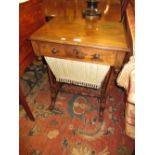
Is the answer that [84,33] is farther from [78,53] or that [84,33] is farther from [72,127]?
[72,127]

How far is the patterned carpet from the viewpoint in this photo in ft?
4.13

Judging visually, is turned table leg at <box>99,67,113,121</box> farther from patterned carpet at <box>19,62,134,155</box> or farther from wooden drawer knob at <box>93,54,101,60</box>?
wooden drawer knob at <box>93,54,101,60</box>

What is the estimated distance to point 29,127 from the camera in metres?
1.41

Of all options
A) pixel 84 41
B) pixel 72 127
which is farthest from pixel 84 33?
pixel 72 127

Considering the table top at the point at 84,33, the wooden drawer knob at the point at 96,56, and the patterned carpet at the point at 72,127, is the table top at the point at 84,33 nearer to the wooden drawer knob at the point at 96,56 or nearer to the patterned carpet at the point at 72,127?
the wooden drawer knob at the point at 96,56

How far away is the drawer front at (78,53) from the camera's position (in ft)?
3.60

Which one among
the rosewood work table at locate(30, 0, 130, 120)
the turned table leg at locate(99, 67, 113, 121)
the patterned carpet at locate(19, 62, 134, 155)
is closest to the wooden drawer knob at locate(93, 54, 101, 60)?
the rosewood work table at locate(30, 0, 130, 120)

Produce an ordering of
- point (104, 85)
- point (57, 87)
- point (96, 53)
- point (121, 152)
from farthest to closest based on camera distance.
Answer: point (57, 87) < point (104, 85) < point (121, 152) < point (96, 53)

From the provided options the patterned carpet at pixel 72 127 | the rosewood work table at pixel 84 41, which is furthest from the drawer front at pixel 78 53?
the patterned carpet at pixel 72 127
